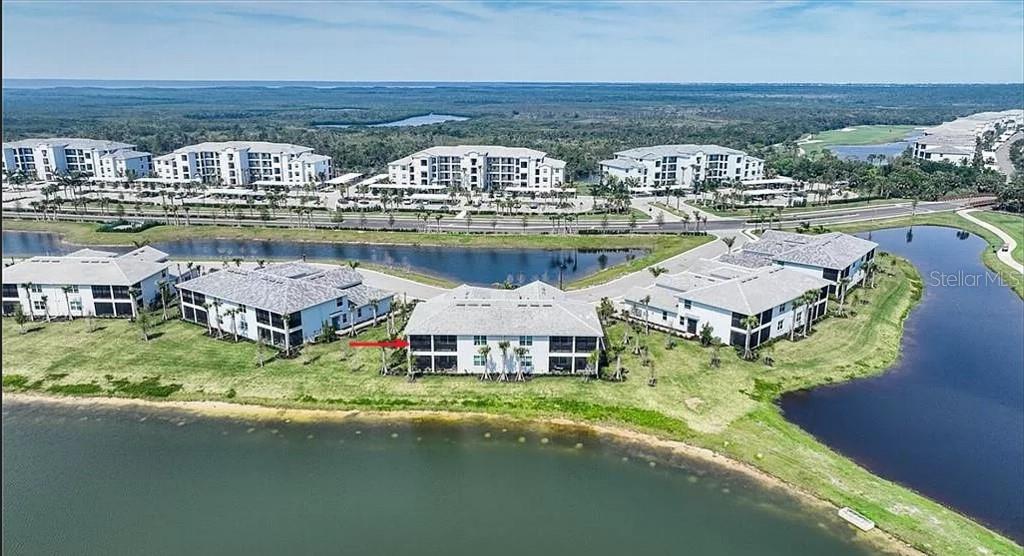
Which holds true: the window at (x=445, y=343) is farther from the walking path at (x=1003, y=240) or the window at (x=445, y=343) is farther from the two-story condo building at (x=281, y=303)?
the walking path at (x=1003, y=240)

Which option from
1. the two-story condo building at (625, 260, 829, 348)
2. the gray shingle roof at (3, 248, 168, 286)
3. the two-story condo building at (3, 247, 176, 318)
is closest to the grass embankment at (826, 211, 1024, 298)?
the two-story condo building at (625, 260, 829, 348)

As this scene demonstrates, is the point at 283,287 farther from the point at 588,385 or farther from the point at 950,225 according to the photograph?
the point at 950,225

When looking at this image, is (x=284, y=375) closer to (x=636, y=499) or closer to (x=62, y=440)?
(x=62, y=440)

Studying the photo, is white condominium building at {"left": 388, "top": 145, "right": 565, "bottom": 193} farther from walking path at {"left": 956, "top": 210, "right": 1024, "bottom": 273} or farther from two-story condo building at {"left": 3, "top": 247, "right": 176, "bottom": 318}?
two-story condo building at {"left": 3, "top": 247, "right": 176, "bottom": 318}

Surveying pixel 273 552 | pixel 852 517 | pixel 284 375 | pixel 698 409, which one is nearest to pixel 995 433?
pixel 852 517

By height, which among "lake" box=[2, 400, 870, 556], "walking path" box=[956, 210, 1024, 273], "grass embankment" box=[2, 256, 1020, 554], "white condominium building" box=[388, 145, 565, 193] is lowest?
"lake" box=[2, 400, 870, 556]
